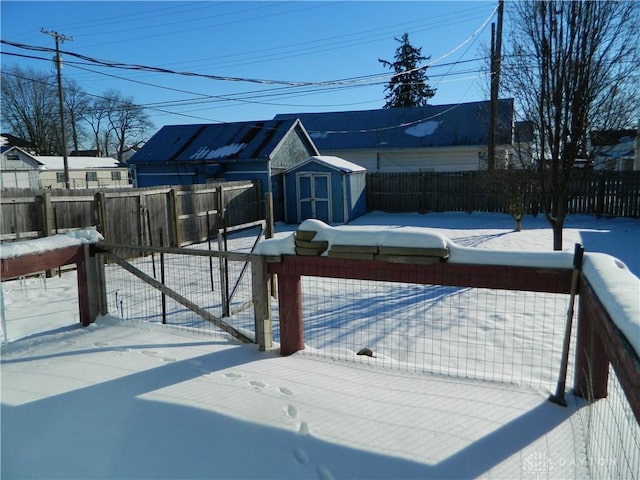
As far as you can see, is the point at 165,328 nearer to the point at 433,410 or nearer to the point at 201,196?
the point at 433,410

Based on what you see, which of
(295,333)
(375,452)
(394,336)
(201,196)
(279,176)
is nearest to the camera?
(375,452)

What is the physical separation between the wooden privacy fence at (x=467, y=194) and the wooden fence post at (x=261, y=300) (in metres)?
13.0

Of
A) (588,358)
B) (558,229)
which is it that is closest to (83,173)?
(558,229)

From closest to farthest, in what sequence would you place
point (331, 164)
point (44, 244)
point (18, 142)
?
point (44, 244) → point (331, 164) → point (18, 142)

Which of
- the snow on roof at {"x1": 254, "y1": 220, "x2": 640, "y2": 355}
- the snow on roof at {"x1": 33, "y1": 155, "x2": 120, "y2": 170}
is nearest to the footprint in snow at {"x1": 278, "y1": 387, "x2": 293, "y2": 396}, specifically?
the snow on roof at {"x1": 254, "y1": 220, "x2": 640, "y2": 355}

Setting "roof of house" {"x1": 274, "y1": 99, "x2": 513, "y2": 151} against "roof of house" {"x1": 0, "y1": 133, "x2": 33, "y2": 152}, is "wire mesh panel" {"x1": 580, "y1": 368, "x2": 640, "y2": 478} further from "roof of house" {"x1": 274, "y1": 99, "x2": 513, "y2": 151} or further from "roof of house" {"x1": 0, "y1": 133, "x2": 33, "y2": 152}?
"roof of house" {"x1": 0, "y1": 133, "x2": 33, "y2": 152}

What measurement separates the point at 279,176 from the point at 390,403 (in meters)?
16.1

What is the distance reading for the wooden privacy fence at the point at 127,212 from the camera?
995 cm

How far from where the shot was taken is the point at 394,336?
578 centimetres

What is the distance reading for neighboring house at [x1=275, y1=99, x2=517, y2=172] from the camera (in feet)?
75.8

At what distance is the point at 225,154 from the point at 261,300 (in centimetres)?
1520

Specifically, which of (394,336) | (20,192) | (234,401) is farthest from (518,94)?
(20,192)

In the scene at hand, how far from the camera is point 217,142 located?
19.8m

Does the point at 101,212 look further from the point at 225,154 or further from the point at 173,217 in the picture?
the point at 225,154
